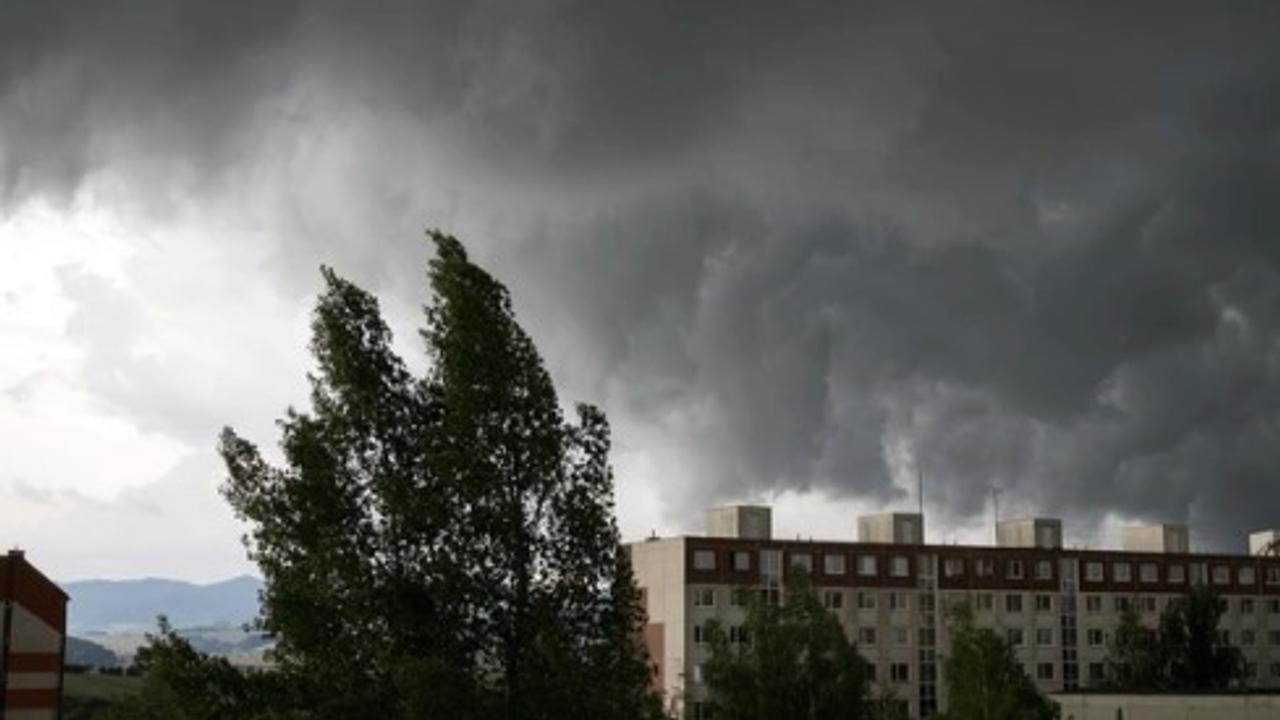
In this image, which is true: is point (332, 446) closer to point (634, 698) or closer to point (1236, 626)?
point (634, 698)

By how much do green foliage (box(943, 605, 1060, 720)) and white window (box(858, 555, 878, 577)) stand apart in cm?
6432

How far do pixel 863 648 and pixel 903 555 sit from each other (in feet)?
32.3

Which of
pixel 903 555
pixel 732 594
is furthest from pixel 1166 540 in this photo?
pixel 732 594

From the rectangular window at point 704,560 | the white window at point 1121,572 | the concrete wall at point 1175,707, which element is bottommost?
the concrete wall at point 1175,707

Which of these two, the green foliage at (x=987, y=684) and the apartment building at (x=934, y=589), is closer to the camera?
the green foliage at (x=987, y=684)

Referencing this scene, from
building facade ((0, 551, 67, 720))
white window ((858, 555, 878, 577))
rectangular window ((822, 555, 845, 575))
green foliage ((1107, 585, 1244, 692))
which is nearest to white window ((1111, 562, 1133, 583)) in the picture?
green foliage ((1107, 585, 1244, 692))

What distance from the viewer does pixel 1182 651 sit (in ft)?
457

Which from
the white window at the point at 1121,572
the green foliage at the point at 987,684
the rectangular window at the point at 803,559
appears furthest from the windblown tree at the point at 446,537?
the white window at the point at 1121,572

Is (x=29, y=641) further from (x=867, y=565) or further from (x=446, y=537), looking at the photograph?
(x=867, y=565)

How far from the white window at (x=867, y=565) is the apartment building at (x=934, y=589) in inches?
3.7

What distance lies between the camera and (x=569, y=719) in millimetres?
36469

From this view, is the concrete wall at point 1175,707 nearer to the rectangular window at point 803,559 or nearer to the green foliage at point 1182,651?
the green foliage at point 1182,651

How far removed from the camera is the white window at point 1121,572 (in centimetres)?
15900

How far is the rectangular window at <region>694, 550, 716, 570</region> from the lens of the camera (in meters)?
136
